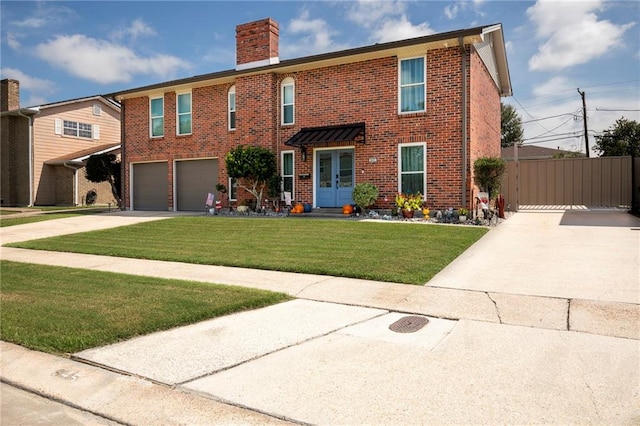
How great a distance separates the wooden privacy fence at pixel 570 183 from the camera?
1808 cm

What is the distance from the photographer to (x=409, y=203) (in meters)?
14.2

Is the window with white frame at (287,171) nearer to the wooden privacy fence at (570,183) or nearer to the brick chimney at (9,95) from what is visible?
the wooden privacy fence at (570,183)

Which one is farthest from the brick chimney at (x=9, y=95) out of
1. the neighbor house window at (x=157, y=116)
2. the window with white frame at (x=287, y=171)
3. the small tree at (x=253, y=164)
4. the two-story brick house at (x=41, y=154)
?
the window with white frame at (x=287, y=171)

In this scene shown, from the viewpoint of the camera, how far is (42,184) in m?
27.6

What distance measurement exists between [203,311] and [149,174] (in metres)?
17.2

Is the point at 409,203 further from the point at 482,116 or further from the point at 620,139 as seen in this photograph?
the point at 620,139

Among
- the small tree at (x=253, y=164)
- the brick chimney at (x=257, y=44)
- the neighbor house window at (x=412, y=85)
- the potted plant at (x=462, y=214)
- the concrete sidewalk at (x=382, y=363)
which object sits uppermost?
the brick chimney at (x=257, y=44)

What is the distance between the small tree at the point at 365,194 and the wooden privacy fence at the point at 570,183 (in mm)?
6262

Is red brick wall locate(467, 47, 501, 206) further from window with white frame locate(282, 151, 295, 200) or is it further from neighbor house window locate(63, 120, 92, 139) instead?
neighbor house window locate(63, 120, 92, 139)

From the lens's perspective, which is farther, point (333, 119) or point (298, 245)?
point (333, 119)

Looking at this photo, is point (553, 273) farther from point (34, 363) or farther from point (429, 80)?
point (429, 80)

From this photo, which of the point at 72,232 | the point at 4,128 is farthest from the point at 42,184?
the point at 72,232

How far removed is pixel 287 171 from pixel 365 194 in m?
3.96

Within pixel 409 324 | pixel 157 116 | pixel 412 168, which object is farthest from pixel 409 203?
pixel 157 116
